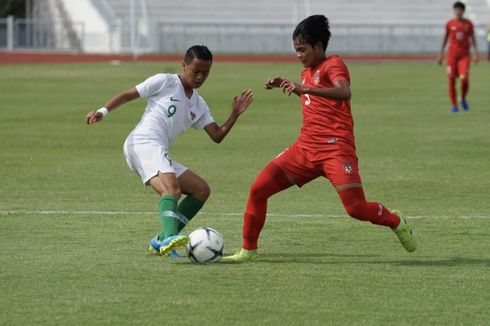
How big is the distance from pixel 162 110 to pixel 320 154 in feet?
4.42

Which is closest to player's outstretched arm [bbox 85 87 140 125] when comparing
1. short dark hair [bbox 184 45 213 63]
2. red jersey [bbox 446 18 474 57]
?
short dark hair [bbox 184 45 213 63]

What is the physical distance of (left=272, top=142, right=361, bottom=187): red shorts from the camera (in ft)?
29.1

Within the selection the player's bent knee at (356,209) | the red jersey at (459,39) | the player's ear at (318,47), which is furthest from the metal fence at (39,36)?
the player's bent knee at (356,209)

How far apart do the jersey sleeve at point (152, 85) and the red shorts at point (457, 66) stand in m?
17.0

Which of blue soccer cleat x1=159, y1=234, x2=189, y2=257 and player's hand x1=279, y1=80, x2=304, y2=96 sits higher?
player's hand x1=279, y1=80, x2=304, y2=96

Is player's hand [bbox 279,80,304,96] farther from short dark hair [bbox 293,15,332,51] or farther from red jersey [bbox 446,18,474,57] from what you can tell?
red jersey [bbox 446,18,474,57]

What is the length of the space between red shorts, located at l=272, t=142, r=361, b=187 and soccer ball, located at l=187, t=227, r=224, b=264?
0.76 meters

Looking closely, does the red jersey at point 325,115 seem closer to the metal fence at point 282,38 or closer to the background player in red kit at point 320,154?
the background player in red kit at point 320,154

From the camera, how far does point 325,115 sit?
9039mm

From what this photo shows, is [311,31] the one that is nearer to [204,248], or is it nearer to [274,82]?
[274,82]

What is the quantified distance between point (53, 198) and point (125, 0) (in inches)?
2158

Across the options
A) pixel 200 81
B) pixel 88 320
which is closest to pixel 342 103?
pixel 200 81

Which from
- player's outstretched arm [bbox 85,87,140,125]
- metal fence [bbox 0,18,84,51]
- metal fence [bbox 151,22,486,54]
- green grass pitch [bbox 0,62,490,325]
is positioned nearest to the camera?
green grass pitch [bbox 0,62,490,325]

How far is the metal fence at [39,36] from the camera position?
198 feet
